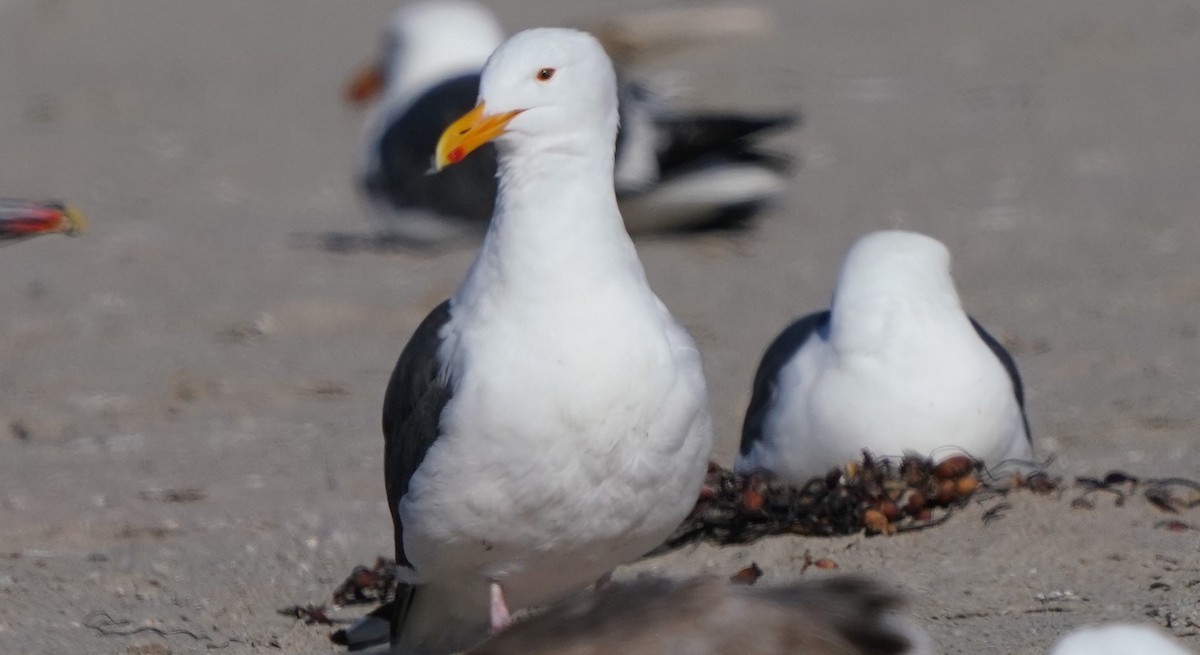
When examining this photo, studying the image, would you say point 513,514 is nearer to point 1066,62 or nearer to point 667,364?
point 667,364

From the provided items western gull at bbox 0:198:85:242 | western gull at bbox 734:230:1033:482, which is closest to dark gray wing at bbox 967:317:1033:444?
western gull at bbox 734:230:1033:482

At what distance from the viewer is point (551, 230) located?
422 centimetres

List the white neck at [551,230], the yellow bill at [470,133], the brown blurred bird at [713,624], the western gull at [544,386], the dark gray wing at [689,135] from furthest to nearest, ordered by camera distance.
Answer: the dark gray wing at [689,135], the yellow bill at [470,133], the white neck at [551,230], the western gull at [544,386], the brown blurred bird at [713,624]

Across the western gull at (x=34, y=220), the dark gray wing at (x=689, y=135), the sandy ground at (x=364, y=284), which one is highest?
the western gull at (x=34, y=220)

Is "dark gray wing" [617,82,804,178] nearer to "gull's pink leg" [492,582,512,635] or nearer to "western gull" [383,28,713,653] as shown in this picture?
"western gull" [383,28,713,653]

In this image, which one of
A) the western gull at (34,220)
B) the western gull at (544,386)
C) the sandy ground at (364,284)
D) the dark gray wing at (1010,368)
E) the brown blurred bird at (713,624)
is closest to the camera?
the brown blurred bird at (713,624)

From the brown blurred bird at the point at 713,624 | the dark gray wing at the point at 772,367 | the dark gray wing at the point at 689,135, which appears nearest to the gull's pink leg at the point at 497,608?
the brown blurred bird at the point at 713,624

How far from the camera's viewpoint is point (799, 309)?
8.33 m

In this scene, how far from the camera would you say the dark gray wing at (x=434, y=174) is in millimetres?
10000

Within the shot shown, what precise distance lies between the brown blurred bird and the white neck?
0.90 meters

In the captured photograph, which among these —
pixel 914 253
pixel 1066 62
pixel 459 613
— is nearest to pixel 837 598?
pixel 459 613

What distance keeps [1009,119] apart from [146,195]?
16.6 feet

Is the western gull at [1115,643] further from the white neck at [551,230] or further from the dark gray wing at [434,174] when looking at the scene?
the dark gray wing at [434,174]

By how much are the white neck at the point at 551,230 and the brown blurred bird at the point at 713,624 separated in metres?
0.90
